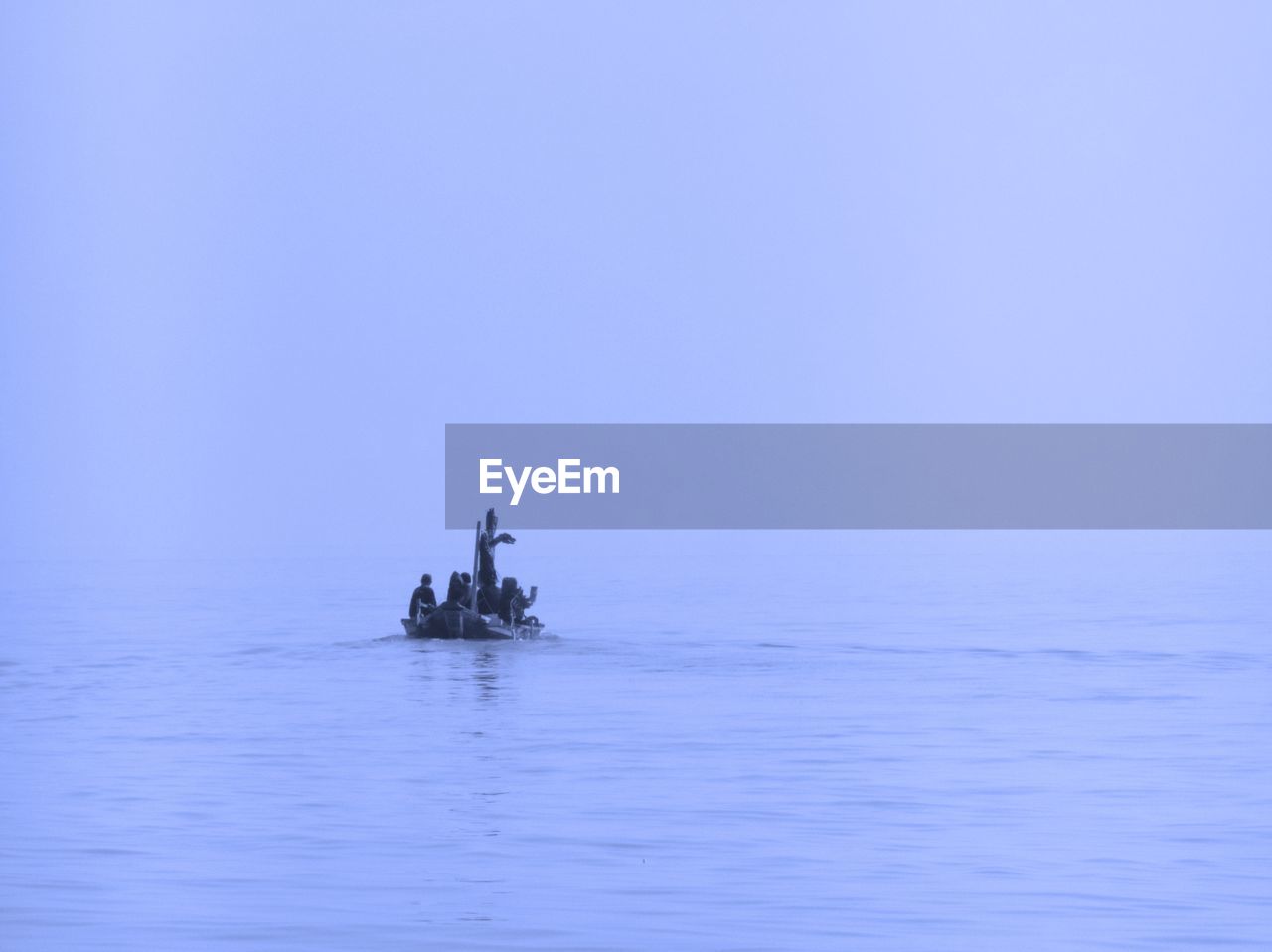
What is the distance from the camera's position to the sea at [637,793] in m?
14.0

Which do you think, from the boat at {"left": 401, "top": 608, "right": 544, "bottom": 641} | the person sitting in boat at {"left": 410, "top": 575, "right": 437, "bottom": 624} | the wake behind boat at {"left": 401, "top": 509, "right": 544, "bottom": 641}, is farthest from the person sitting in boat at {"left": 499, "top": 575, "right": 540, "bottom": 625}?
the person sitting in boat at {"left": 410, "top": 575, "right": 437, "bottom": 624}

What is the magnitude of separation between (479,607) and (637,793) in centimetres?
2390

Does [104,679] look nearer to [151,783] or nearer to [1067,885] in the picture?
[151,783]

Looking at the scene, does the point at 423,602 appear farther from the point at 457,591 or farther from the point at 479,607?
the point at 457,591

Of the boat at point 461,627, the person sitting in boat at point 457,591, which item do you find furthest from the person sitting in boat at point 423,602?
the person sitting in boat at point 457,591

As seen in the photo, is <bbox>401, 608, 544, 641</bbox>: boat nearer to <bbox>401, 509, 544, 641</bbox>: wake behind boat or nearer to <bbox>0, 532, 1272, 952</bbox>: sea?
<bbox>401, 509, 544, 641</bbox>: wake behind boat

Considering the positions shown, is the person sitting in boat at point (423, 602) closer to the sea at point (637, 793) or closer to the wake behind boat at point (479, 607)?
the wake behind boat at point (479, 607)

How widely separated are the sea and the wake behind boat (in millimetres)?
482

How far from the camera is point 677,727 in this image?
27.3m

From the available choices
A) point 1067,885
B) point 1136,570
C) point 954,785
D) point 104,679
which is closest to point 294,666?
point 104,679

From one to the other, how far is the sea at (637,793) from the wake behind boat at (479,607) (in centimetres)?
48

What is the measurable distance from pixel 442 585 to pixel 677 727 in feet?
318

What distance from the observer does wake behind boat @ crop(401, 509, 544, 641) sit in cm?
4278

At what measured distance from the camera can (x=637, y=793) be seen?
20.5 m
